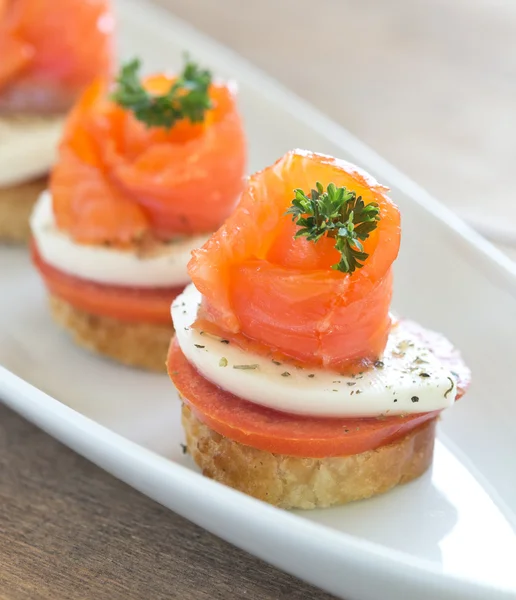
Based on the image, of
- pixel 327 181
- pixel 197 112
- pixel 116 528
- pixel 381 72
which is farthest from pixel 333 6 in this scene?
pixel 116 528

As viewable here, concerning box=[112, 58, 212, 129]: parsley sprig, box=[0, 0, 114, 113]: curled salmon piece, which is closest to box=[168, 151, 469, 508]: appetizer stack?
box=[112, 58, 212, 129]: parsley sprig

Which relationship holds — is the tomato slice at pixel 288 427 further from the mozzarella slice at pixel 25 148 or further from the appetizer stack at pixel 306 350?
the mozzarella slice at pixel 25 148

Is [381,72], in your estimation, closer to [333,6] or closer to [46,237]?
[333,6]

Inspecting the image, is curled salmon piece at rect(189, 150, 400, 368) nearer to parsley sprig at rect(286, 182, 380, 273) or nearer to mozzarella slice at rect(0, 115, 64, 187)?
parsley sprig at rect(286, 182, 380, 273)

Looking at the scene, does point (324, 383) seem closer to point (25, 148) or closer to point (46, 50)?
point (25, 148)

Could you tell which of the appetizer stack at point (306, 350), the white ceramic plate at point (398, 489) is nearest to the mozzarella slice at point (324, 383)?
the appetizer stack at point (306, 350)

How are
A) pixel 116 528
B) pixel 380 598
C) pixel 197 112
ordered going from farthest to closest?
pixel 197 112, pixel 116 528, pixel 380 598
